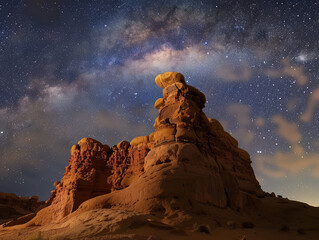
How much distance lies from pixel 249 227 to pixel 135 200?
648 cm

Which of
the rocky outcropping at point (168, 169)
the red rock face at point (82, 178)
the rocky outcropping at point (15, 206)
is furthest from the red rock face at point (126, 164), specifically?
the rocky outcropping at point (15, 206)

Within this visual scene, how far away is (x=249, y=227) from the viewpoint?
13.4 meters

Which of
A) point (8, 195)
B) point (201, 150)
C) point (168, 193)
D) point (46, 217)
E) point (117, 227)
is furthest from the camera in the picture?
point (8, 195)

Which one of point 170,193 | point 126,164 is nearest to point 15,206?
point 126,164

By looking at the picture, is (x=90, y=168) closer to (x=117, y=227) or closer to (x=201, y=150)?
(x=201, y=150)

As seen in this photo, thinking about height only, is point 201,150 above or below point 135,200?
above

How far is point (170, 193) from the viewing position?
42.2 feet

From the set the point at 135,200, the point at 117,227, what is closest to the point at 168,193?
the point at 135,200

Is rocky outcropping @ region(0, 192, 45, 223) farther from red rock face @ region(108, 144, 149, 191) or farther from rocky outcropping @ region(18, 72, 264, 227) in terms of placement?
red rock face @ region(108, 144, 149, 191)

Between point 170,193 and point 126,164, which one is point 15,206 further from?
point 170,193

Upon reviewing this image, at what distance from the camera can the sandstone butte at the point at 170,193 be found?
31.6 feet

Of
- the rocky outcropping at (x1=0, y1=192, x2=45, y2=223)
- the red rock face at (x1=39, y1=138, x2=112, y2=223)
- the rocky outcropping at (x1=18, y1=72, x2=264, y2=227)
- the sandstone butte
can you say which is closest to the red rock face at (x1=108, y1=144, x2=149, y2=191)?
the rocky outcropping at (x1=18, y1=72, x2=264, y2=227)

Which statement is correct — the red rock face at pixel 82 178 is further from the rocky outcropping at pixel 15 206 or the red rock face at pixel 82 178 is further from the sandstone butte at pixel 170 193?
the rocky outcropping at pixel 15 206

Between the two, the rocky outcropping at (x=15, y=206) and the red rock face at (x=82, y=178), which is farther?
the rocky outcropping at (x=15, y=206)
